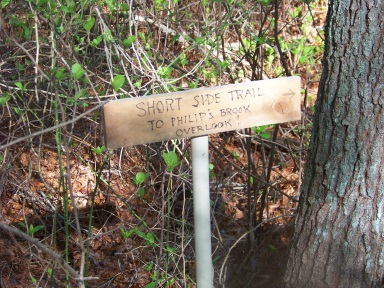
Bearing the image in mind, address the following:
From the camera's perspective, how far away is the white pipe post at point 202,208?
2.07m

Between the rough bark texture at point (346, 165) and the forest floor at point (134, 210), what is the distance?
66 cm

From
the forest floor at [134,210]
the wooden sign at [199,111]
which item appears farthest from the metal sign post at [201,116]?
the forest floor at [134,210]

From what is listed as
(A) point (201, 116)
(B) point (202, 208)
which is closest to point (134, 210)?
(B) point (202, 208)

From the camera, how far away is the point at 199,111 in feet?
6.52

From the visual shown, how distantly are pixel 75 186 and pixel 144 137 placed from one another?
1.98 m

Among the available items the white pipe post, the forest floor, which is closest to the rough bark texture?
the white pipe post

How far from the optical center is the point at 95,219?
3654 mm

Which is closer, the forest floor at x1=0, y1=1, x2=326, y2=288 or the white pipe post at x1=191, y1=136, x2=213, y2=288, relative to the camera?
the white pipe post at x1=191, y1=136, x2=213, y2=288

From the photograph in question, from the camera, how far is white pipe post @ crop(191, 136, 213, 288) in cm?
207

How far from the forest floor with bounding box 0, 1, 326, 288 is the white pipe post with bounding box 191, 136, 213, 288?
2.26 ft

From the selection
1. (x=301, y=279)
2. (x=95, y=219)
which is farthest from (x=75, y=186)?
(x=301, y=279)

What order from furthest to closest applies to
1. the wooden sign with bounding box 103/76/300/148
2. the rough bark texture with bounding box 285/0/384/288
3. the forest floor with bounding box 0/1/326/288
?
1. the forest floor with bounding box 0/1/326/288
2. the rough bark texture with bounding box 285/0/384/288
3. the wooden sign with bounding box 103/76/300/148

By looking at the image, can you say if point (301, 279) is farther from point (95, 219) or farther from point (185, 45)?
point (185, 45)

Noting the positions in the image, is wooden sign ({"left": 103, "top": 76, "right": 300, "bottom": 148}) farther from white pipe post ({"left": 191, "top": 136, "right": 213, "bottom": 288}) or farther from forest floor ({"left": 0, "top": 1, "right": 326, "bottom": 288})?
forest floor ({"left": 0, "top": 1, "right": 326, "bottom": 288})
